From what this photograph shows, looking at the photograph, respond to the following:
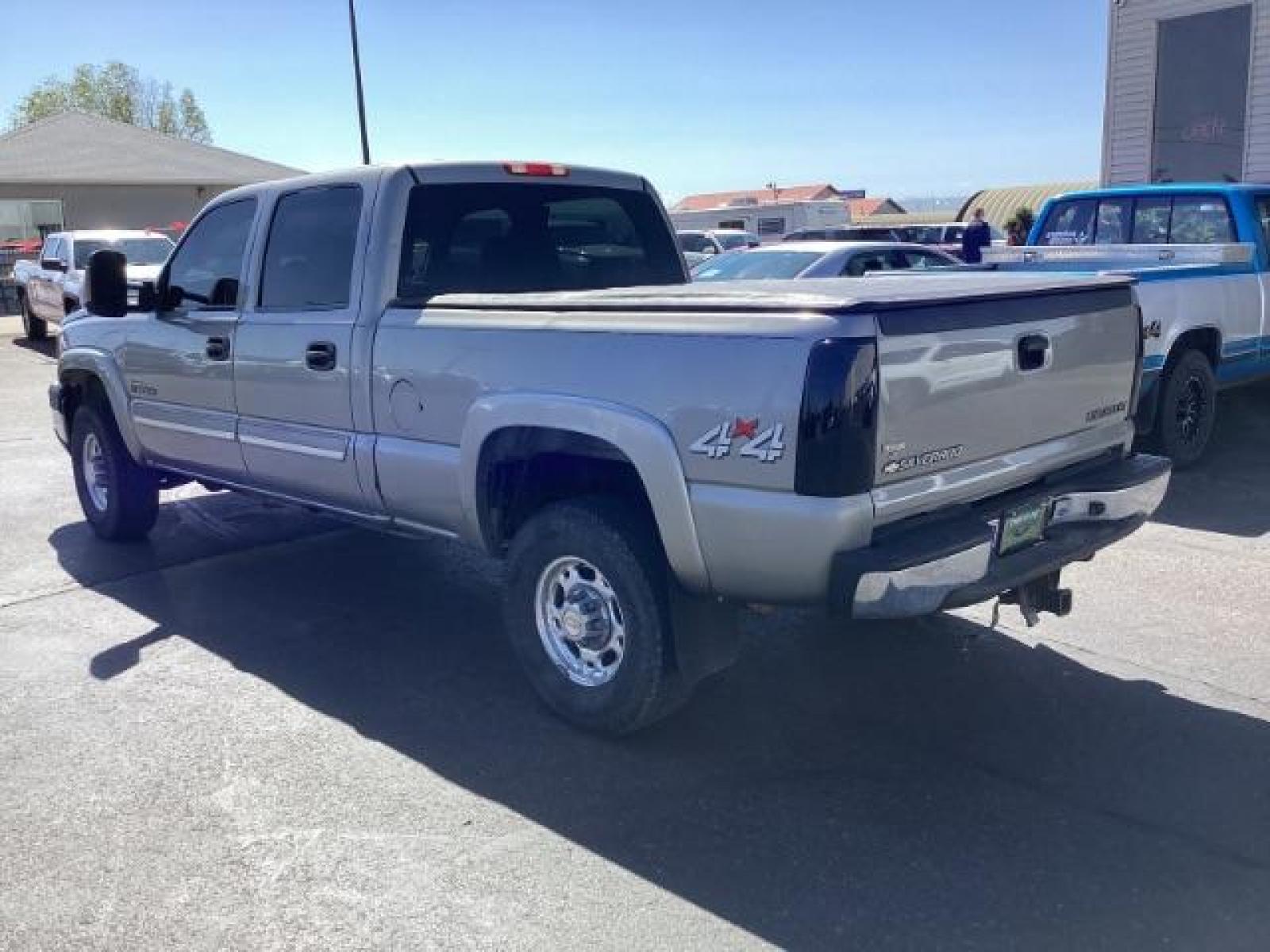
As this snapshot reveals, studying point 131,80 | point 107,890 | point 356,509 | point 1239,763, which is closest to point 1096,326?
point 1239,763

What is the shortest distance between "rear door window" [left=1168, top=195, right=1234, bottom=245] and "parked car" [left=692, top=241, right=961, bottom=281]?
210 centimetres

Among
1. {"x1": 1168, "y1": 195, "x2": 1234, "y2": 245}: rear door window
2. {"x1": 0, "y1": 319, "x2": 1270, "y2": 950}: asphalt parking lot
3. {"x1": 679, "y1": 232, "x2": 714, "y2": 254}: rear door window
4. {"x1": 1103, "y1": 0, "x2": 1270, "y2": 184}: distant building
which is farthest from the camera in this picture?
{"x1": 679, "y1": 232, "x2": 714, "y2": 254}: rear door window

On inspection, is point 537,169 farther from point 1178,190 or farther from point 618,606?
point 1178,190

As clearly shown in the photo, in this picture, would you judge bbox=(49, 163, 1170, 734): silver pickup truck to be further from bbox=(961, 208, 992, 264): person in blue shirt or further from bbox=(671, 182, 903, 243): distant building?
bbox=(671, 182, 903, 243): distant building

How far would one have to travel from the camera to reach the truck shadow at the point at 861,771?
10.3ft

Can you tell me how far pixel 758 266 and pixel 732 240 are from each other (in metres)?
17.1

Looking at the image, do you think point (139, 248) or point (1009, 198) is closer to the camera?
point (139, 248)

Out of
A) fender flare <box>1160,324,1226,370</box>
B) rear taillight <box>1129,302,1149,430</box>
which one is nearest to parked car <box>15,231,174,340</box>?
fender flare <box>1160,324,1226,370</box>

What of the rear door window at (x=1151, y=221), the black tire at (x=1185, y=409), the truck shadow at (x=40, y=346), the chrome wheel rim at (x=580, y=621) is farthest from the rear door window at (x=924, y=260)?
the truck shadow at (x=40, y=346)

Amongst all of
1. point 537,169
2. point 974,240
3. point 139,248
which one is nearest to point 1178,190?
point 537,169

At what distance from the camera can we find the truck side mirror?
6043 millimetres

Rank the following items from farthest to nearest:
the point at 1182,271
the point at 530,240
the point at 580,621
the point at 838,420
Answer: the point at 1182,271 → the point at 530,240 → the point at 580,621 → the point at 838,420

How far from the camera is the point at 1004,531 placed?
382 centimetres

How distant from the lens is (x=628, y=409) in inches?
146
